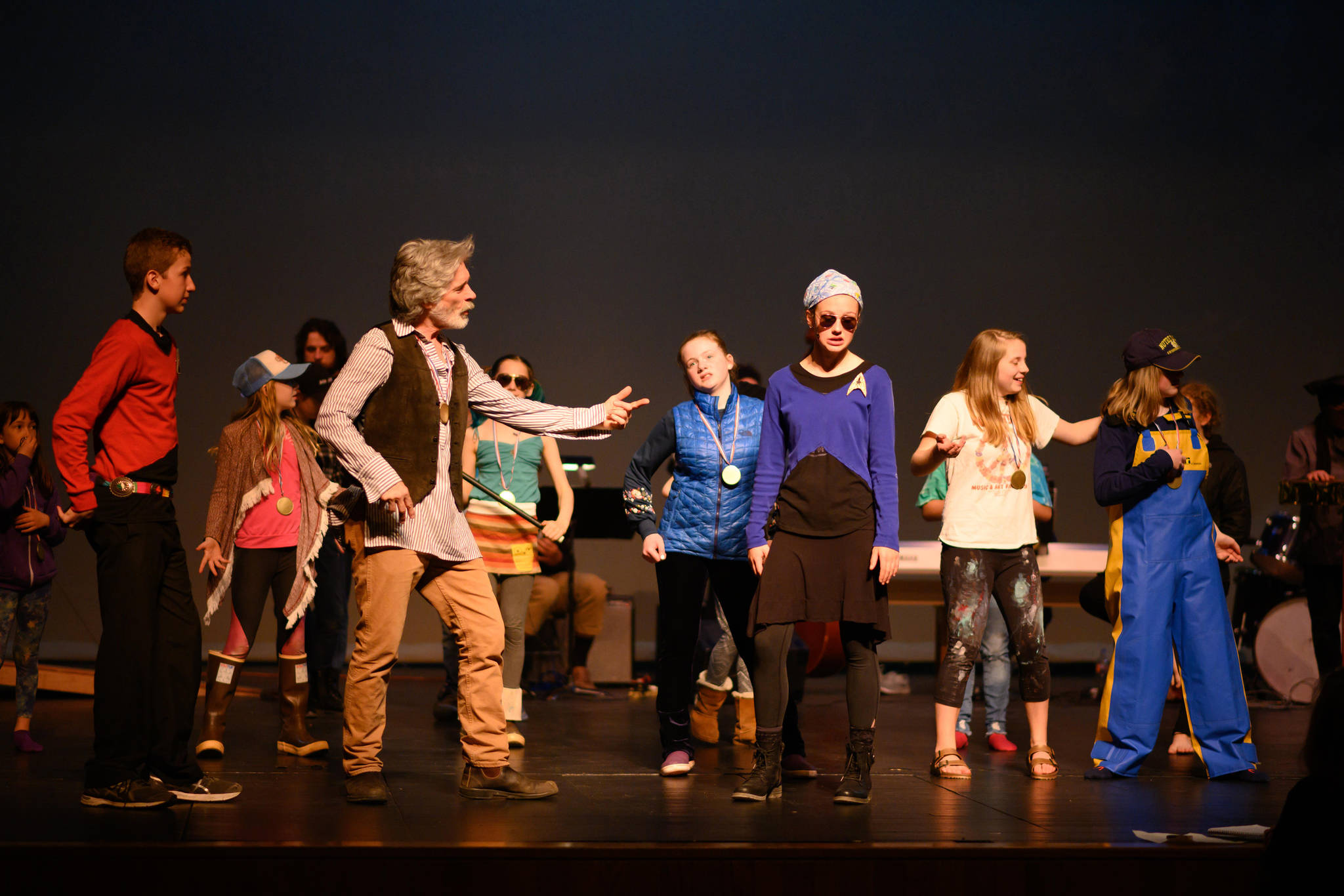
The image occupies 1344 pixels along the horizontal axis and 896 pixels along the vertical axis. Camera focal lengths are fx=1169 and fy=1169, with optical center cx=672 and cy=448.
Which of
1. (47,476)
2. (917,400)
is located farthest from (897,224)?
(47,476)

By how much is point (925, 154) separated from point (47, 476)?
19.5 ft

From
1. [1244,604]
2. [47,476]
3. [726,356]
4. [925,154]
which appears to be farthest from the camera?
[925,154]

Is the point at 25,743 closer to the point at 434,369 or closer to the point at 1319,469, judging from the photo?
the point at 434,369

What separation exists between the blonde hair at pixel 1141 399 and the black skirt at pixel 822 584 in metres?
A: 1.20

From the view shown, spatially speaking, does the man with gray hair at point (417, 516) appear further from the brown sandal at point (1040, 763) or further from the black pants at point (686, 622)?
the brown sandal at point (1040, 763)

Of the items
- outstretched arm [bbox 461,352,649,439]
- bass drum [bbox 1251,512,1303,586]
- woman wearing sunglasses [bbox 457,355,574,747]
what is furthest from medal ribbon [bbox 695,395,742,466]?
bass drum [bbox 1251,512,1303,586]

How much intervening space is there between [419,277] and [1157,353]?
242cm

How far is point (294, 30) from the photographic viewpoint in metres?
7.81

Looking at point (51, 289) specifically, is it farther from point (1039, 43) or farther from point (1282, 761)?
point (1282, 761)

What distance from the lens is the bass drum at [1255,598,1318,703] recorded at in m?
6.35

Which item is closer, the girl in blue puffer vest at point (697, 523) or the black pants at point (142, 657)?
the black pants at point (142, 657)

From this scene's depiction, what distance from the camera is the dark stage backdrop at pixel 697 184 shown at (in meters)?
7.72

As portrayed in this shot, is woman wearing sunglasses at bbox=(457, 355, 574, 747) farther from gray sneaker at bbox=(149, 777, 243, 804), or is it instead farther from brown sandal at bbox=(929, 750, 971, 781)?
brown sandal at bbox=(929, 750, 971, 781)

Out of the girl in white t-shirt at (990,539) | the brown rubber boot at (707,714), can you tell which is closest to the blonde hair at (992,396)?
the girl in white t-shirt at (990,539)
